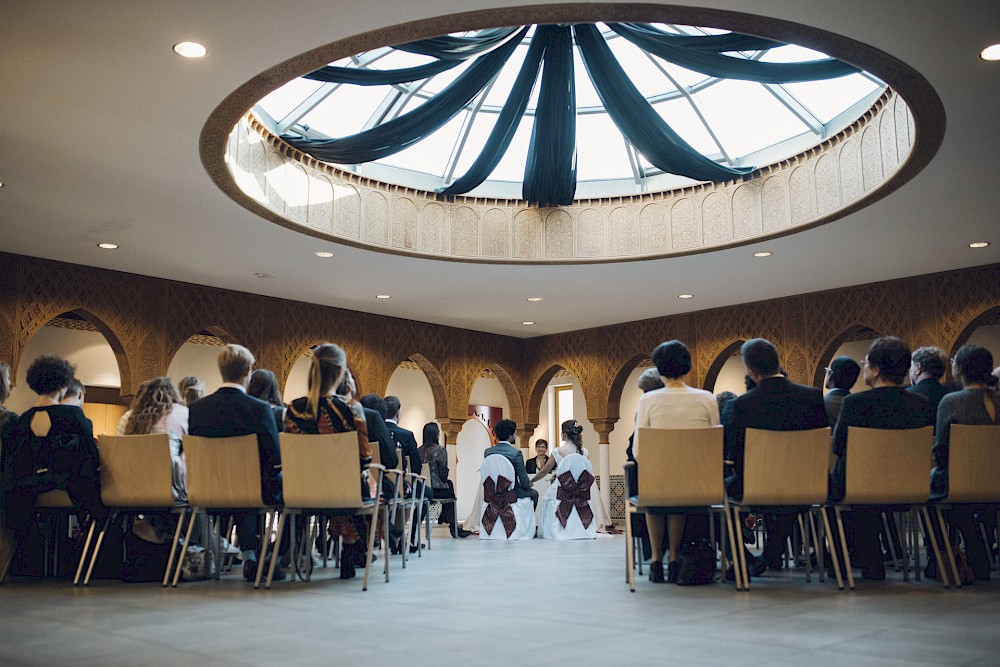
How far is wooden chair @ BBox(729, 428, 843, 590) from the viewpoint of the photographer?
4273 millimetres

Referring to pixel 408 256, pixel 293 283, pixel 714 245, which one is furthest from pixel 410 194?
pixel 714 245

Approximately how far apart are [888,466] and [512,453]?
241 inches

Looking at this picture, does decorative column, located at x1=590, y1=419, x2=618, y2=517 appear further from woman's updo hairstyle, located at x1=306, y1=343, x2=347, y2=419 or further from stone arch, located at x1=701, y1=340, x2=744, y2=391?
woman's updo hairstyle, located at x1=306, y1=343, x2=347, y2=419

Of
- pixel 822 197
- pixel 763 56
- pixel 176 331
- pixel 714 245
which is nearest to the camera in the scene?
pixel 763 56

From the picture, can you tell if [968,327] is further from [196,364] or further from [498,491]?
[196,364]

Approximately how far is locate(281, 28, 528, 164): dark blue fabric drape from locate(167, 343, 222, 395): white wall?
6.28m

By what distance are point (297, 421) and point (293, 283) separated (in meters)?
6.25

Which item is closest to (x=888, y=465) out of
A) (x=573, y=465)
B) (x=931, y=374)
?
(x=931, y=374)

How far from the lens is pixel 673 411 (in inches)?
183

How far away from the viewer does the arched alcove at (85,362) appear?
1170 cm

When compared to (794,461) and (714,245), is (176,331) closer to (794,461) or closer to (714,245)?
(714,245)

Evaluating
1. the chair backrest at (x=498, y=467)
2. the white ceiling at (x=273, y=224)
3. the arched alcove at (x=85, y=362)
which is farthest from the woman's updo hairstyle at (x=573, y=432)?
the arched alcove at (x=85, y=362)

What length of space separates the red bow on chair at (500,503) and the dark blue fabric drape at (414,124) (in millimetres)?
4177

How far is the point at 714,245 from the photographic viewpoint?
30.2 ft
